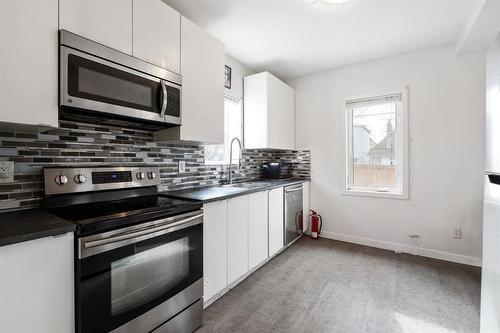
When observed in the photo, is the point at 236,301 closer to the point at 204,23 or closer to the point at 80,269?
the point at 80,269

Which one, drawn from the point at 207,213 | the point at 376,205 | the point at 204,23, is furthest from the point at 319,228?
the point at 204,23

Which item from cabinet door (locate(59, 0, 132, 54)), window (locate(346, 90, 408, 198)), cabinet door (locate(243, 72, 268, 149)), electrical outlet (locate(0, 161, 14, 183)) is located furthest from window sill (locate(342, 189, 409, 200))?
electrical outlet (locate(0, 161, 14, 183))

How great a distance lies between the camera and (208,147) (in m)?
2.67

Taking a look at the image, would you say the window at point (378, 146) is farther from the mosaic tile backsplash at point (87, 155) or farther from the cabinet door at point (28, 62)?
the cabinet door at point (28, 62)

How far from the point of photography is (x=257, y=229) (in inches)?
93.0

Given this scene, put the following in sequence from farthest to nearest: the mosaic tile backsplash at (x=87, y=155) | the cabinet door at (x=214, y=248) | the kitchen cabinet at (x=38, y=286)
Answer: the cabinet door at (x=214, y=248)
the mosaic tile backsplash at (x=87, y=155)
the kitchen cabinet at (x=38, y=286)

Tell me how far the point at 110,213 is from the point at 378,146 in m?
3.20

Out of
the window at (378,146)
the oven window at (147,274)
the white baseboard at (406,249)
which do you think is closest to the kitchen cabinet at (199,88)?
the oven window at (147,274)

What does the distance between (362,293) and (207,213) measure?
5.02ft

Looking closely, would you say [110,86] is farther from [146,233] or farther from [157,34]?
[146,233]

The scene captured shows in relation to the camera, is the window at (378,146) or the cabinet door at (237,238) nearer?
the cabinet door at (237,238)

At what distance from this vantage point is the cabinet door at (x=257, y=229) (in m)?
2.25

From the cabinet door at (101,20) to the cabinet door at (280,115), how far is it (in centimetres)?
192

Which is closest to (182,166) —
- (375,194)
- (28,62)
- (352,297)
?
(28,62)
